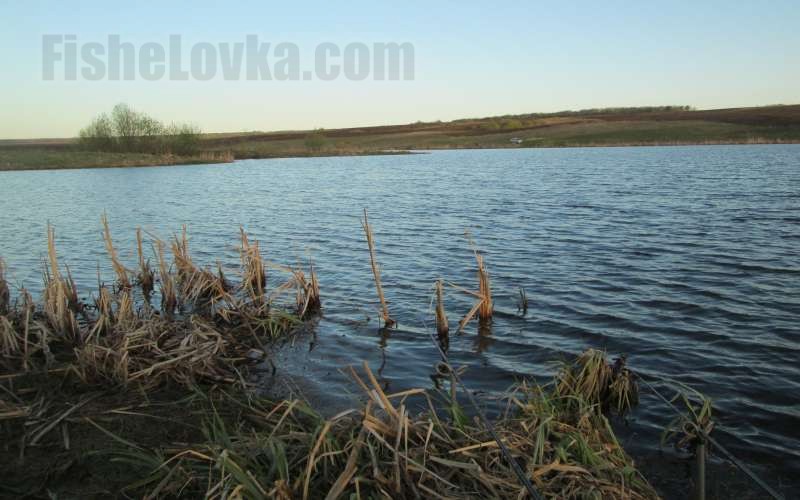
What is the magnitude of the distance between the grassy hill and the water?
4298 centimetres

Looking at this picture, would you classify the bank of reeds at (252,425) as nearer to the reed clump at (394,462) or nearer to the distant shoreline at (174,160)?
the reed clump at (394,462)

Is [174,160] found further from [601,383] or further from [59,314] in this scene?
[601,383]

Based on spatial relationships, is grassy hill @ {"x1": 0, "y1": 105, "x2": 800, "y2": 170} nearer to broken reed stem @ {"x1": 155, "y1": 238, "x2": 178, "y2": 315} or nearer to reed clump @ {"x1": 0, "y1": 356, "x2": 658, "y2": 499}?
broken reed stem @ {"x1": 155, "y1": 238, "x2": 178, "y2": 315}

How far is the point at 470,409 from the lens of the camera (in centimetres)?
688

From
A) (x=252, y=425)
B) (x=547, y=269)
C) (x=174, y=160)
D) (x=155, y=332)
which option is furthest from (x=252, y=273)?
(x=174, y=160)

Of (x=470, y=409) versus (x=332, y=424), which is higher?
(x=332, y=424)

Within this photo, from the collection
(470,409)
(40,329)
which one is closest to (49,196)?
(40,329)

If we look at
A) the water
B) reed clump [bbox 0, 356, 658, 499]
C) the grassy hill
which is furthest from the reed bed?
the grassy hill

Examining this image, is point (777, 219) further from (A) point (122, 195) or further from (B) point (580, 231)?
(A) point (122, 195)

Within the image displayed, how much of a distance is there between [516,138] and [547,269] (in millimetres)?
105565

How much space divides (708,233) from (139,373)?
53.8 ft

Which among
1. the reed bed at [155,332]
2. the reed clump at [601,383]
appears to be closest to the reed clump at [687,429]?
the reed clump at [601,383]

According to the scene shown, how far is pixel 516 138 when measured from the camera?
11500 centimetres

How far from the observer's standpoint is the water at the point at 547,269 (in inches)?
308
